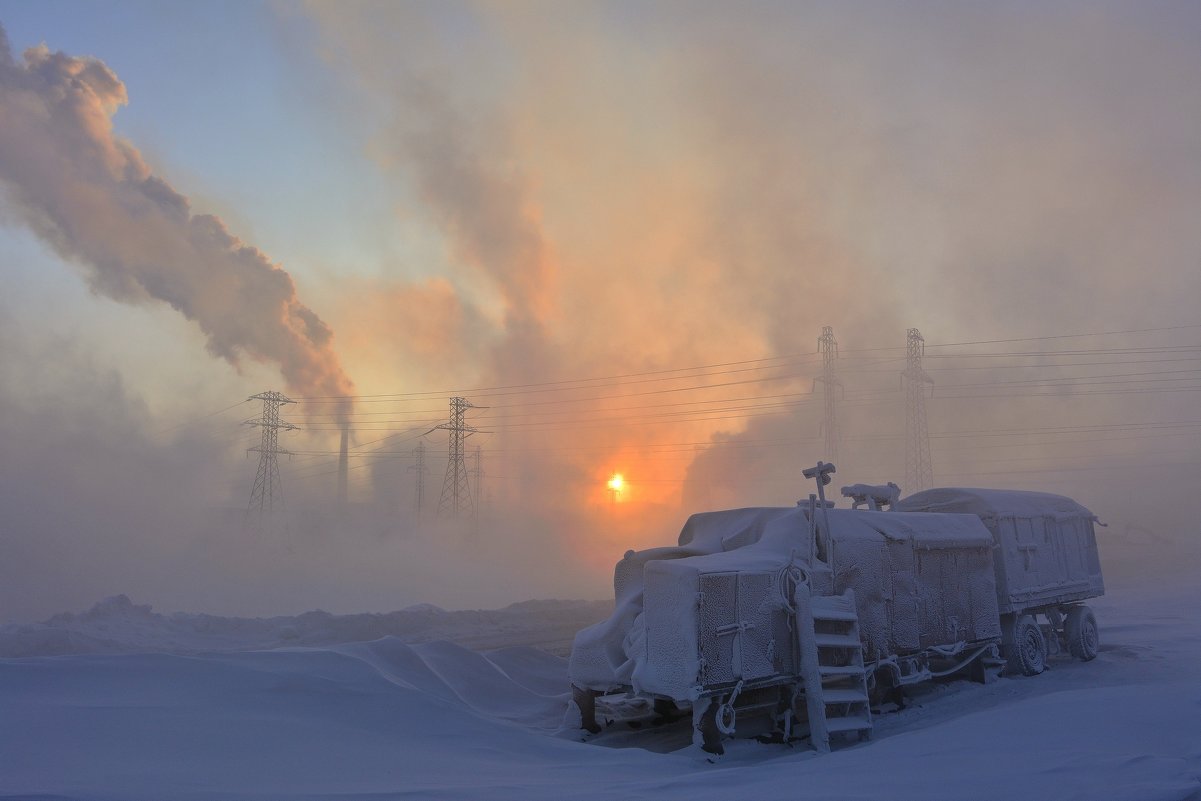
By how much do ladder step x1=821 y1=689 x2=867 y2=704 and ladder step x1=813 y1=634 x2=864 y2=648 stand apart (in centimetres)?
52

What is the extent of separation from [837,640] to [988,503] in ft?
19.5

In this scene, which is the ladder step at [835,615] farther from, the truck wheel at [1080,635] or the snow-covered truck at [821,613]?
the truck wheel at [1080,635]

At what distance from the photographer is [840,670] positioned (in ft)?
31.6

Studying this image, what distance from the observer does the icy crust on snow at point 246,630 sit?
14.3 metres

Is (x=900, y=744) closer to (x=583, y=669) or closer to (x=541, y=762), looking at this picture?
(x=541, y=762)

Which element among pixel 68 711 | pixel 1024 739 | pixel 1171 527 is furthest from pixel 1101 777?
pixel 1171 527

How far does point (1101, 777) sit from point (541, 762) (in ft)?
14.7

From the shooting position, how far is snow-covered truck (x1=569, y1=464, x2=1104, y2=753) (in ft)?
29.1

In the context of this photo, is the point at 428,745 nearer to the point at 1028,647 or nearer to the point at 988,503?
the point at 988,503

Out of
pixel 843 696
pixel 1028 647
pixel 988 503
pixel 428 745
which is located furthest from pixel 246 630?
pixel 1028 647

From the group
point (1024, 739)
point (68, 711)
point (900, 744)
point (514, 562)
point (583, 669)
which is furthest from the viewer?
point (514, 562)

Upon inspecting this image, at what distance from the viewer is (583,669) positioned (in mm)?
10000

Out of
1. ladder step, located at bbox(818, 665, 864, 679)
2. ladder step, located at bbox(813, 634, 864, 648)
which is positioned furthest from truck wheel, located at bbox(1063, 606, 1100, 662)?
ladder step, located at bbox(818, 665, 864, 679)

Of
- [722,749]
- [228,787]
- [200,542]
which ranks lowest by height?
[722,749]
